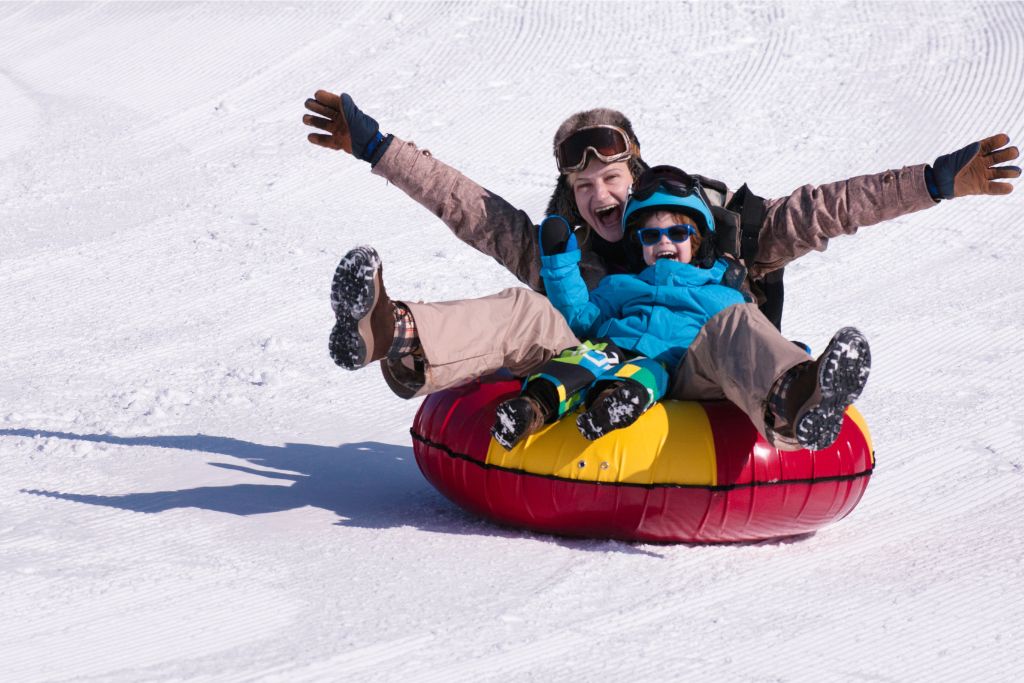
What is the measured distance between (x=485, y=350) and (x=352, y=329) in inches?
14.9

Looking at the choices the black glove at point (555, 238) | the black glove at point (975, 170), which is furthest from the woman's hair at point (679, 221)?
the black glove at point (975, 170)

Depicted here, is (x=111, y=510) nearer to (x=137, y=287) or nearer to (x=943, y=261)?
(x=137, y=287)

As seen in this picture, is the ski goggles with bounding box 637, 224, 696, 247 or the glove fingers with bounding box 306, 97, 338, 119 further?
the glove fingers with bounding box 306, 97, 338, 119

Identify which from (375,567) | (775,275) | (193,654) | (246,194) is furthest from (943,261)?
(193,654)

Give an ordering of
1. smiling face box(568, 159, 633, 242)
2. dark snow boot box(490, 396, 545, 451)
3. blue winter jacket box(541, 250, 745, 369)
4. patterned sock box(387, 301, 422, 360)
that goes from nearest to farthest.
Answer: patterned sock box(387, 301, 422, 360)
dark snow boot box(490, 396, 545, 451)
blue winter jacket box(541, 250, 745, 369)
smiling face box(568, 159, 633, 242)

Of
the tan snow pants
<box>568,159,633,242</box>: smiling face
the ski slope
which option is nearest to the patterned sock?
the tan snow pants

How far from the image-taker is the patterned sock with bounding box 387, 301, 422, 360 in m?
2.79

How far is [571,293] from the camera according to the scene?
3.41m

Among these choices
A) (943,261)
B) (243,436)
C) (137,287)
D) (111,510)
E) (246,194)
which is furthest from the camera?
(246,194)

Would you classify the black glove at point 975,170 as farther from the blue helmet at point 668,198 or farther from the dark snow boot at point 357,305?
the dark snow boot at point 357,305

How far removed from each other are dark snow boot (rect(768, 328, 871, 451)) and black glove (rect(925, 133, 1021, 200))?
3.08ft

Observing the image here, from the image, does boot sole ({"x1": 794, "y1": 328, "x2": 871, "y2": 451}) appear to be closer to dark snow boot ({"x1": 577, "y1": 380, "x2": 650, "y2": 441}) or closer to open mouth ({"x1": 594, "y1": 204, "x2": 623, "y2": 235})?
dark snow boot ({"x1": 577, "y1": 380, "x2": 650, "y2": 441})

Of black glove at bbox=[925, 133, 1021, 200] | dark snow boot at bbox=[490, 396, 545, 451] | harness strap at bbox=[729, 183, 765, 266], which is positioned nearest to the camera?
dark snow boot at bbox=[490, 396, 545, 451]

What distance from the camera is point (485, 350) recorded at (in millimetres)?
2943
